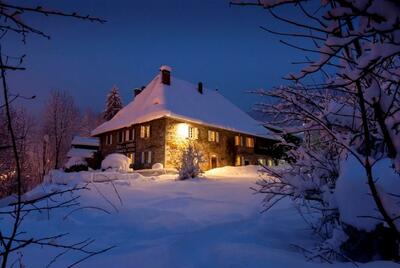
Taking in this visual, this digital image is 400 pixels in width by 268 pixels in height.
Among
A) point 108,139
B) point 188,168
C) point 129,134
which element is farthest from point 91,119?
point 188,168

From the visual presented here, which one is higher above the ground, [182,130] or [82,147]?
[182,130]

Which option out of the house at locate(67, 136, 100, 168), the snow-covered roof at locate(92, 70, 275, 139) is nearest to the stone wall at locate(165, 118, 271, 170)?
the snow-covered roof at locate(92, 70, 275, 139)

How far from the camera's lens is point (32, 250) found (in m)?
4.79

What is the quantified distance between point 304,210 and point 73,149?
3781 cm

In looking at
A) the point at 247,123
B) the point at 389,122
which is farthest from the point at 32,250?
the point at 247,123

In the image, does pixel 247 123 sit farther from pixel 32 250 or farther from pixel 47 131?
pixel 32 250

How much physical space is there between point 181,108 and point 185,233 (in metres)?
23.5

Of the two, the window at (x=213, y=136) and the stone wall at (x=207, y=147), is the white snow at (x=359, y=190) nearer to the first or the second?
the stone wall at (x=207, y=147)

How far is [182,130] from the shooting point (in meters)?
27.9

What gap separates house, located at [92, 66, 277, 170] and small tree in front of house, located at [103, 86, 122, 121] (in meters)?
12.8

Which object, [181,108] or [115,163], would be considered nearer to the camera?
[115,163]

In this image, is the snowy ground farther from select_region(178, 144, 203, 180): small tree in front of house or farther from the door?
the door

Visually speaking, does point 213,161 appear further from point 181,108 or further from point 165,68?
point 165,68

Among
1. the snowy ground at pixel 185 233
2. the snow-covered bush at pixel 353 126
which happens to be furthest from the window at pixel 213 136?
the snow-covered bush at pixel 353 126
